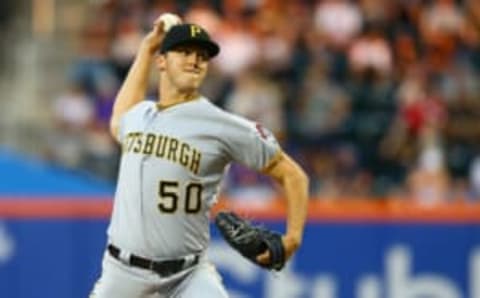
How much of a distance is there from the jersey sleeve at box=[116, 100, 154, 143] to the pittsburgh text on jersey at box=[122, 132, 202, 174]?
0.16 m

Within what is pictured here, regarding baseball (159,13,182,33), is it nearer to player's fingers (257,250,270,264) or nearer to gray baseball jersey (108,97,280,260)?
gray baseball jersey (108,97,280,260)

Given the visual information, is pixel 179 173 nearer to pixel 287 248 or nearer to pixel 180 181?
pixel 180 181

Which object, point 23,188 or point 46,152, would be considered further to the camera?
point 46,152

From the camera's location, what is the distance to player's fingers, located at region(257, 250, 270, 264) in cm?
690

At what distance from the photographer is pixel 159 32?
26.0 ft

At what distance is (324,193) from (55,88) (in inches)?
144

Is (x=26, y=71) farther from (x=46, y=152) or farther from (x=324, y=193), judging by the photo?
(x=324, y=193)

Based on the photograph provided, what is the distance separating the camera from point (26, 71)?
16.7m

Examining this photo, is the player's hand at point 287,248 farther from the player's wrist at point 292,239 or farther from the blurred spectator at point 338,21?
the blurred spectator at point 338,21

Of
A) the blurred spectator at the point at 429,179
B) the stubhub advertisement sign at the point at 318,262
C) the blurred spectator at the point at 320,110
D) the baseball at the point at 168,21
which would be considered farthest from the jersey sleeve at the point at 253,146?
the blurred spectator at the point at 320,110

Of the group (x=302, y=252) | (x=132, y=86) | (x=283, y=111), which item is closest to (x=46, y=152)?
(x=283, y=111)

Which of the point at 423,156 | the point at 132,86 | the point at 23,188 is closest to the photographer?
the point at 132,86

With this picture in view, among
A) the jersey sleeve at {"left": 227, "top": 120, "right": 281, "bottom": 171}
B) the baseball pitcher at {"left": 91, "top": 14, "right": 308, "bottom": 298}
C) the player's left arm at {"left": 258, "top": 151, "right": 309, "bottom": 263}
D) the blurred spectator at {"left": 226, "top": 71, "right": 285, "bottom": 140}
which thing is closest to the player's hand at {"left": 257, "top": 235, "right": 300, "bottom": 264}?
the player's left arm at {"left": 258, "top": 151, "right": 309, "bottom": 263}

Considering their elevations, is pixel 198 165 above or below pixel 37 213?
above
